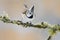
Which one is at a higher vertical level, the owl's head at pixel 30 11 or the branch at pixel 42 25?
the owl's head at pixel 30 11

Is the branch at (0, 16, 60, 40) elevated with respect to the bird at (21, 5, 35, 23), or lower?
lower

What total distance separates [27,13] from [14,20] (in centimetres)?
10

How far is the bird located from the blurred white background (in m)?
0.02

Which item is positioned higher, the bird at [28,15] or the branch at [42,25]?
the bird at [28,15]

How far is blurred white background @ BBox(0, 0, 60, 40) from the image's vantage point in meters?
0.76

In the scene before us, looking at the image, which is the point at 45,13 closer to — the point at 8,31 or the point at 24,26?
the point at 24,26

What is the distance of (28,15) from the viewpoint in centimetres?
79

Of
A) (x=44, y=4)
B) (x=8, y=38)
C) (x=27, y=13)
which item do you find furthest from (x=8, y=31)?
(x=44, y=4)

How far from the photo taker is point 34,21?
79 cm

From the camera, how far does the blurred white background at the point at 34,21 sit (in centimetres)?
76

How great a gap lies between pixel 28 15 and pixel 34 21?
51 mm

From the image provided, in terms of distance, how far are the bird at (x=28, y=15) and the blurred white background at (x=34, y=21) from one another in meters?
0.02

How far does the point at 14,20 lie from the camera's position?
822 millimetres

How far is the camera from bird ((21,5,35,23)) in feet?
2.57
